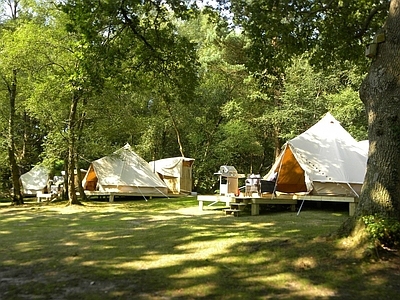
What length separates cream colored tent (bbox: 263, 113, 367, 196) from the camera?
10.7 m

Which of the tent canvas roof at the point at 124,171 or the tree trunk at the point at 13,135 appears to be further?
the tent canvas roof at the point at 124,171

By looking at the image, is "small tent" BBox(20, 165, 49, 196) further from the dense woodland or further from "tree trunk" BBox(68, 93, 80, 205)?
"tree trunk" BBox(68, 93, 80, 205)

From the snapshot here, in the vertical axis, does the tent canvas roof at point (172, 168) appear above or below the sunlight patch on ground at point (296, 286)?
above

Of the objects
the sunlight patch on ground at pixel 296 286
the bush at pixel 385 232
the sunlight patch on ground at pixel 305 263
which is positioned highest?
the bush at pixel 385 232

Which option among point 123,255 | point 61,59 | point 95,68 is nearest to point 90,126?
point 61,59

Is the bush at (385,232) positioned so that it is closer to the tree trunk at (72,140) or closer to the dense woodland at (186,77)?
the dense woodland at (186,77)

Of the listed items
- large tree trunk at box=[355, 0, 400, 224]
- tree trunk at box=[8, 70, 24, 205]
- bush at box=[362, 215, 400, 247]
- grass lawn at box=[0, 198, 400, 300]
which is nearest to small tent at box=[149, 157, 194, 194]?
tree trunk at box=[8, 70, 24, 205]

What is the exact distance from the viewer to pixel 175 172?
19.4m

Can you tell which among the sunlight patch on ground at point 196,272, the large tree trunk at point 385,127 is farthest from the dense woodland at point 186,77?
the sunlight patch on ground at point 196,272

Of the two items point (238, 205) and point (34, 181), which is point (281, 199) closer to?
point (238, 205)

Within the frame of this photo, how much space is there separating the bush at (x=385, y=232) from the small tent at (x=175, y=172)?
15014 mm

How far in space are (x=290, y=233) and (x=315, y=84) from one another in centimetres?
1290

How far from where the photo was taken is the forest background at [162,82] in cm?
756

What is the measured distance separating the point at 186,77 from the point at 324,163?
16.1 feet
